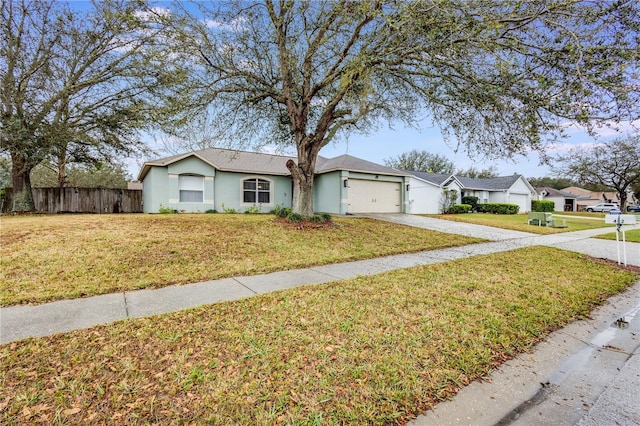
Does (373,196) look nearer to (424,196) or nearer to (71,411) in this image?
(424,196)

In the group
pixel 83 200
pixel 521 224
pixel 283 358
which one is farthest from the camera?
pixel 83 200

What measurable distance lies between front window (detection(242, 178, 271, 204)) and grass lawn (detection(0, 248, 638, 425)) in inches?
530

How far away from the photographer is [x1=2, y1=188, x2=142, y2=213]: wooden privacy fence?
626 inches

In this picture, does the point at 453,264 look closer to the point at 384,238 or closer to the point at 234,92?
the point at 384,238

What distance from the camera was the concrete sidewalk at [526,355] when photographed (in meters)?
2.15

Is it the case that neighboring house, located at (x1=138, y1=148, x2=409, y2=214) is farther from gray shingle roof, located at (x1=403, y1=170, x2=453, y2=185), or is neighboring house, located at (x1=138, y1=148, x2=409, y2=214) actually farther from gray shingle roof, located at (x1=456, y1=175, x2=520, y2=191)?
gray shingle roof, located at (x1=456, y1=175, x2=520, y2=191)

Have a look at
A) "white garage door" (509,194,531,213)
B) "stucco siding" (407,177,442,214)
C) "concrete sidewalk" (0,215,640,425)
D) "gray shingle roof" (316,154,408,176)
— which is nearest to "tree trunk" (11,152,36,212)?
"gray shingle roof" (316,154,408,176)

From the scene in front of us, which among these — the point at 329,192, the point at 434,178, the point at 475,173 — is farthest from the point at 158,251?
the point at 475,173

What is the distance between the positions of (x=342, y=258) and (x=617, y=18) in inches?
264

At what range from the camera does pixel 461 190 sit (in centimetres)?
2673

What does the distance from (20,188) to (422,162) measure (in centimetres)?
4463

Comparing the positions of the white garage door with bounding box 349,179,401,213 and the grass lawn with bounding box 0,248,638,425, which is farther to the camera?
the white garage door with bounding box 349,179,401,213

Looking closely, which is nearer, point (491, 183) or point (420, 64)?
point (420, 64)

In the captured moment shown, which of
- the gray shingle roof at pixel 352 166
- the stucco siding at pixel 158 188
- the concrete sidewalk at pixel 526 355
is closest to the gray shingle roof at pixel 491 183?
the gray shingle roof at pixel 352 166
